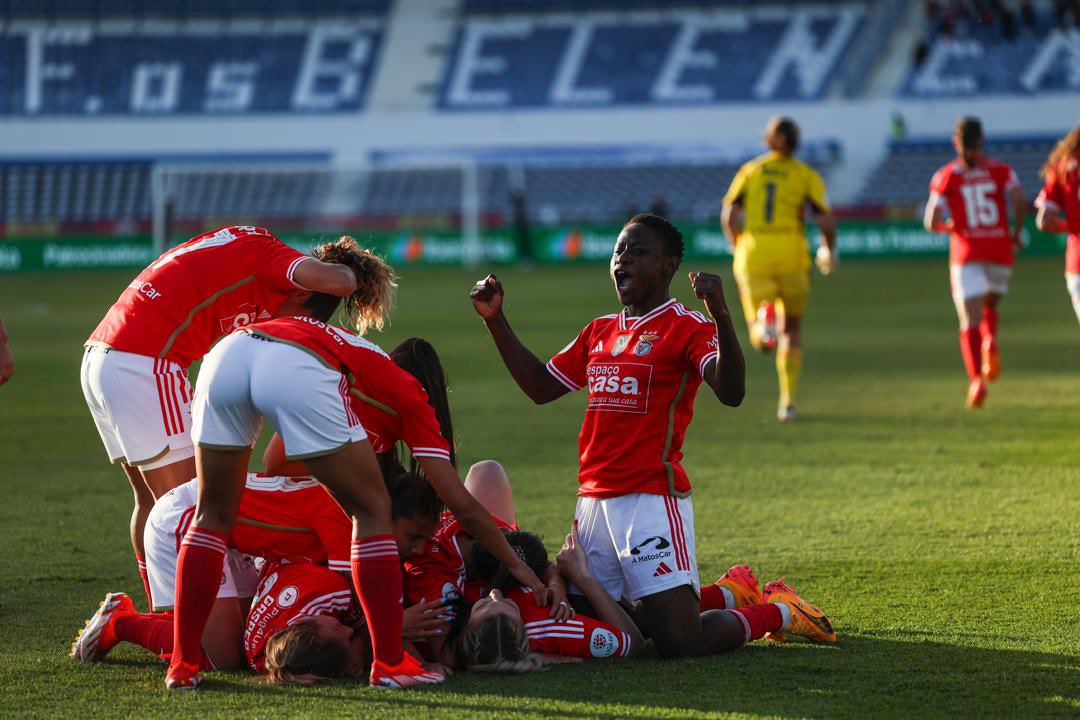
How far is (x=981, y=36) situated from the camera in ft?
140

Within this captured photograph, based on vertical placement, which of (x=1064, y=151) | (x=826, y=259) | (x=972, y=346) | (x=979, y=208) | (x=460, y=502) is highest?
(x=1064, y=151)

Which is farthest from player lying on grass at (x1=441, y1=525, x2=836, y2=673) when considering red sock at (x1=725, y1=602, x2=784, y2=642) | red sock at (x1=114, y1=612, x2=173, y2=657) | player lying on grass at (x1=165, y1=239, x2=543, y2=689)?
red sock at (x1=114, y1=612, x2=173, y2=657)

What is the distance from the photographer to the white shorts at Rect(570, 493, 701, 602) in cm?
488

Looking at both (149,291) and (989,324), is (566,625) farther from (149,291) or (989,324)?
(989,324)

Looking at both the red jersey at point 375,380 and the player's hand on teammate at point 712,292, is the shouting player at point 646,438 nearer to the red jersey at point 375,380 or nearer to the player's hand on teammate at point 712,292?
the player's hand on teammate at point 712,292

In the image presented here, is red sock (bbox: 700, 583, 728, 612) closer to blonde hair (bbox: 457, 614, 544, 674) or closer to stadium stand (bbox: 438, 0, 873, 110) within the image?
blonde hair (bbox: 457, 614, 544, 674)

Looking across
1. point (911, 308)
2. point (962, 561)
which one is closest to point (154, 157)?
point (911, 308)

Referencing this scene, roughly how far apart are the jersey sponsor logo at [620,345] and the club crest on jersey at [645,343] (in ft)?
0.19

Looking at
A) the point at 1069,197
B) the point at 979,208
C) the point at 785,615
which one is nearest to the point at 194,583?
the point at 785,615

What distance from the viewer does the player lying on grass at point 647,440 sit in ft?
16.0

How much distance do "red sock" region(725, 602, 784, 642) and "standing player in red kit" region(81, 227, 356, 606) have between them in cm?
210

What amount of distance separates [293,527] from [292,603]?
304 mm

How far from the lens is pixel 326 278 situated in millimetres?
4906

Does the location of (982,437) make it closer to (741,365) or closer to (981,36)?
(741,365)
